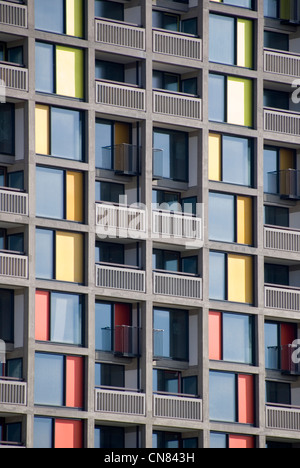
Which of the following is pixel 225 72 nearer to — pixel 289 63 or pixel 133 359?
pixel 289 63

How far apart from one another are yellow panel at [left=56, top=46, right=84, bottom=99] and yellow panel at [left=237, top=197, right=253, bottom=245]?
36.4ft

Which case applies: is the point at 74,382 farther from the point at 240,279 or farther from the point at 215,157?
the point at 215,157

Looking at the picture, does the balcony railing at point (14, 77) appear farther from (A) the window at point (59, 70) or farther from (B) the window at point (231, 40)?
(B) the window at point (231, 40)

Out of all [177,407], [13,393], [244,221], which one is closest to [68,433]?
[13,393]

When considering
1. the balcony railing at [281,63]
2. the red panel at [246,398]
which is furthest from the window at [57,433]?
the balcony railing at [281,63]

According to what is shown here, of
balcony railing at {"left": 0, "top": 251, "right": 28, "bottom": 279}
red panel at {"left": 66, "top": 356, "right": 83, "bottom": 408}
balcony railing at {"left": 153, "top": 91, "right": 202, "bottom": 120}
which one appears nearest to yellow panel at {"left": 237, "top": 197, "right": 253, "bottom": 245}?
balcony railing at {"left": 153, "top": 91, "right": 202, "bottom": 120}

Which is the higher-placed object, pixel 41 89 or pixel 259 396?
pixel 41 89

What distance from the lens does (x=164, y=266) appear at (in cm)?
10981

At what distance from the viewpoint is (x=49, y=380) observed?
103 m

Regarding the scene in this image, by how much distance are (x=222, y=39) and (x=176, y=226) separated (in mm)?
11221

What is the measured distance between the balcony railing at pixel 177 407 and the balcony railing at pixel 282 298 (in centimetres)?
755

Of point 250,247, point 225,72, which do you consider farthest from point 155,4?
point 250,247

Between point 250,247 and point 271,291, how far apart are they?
8.76 ft

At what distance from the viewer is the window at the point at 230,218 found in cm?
11031
